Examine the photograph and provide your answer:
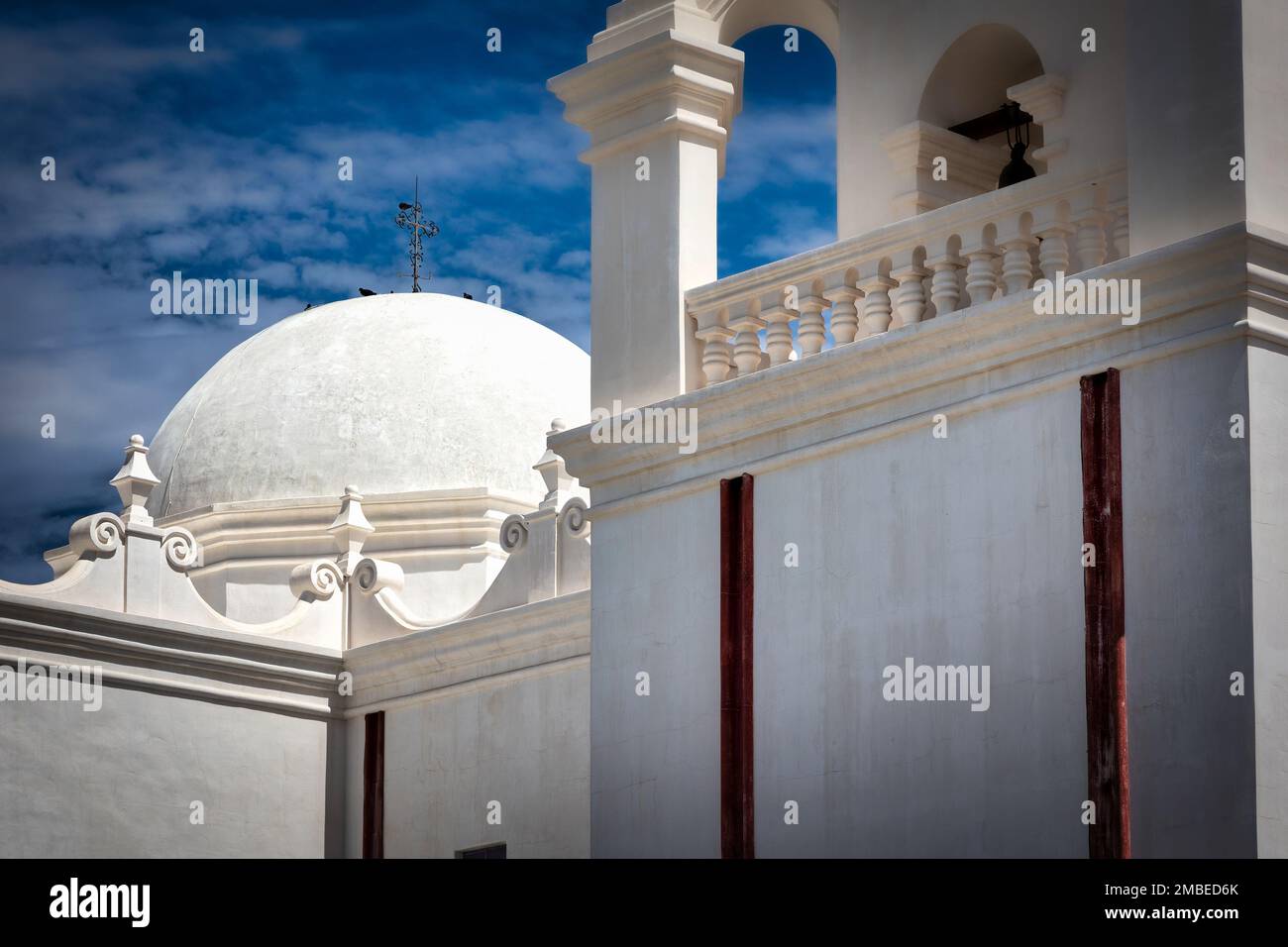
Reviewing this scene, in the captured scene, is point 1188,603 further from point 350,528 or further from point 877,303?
point 350,528

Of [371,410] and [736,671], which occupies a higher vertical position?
[371,410]

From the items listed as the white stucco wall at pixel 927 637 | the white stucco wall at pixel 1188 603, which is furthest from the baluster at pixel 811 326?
the white stucco wall at pixel 1188 603

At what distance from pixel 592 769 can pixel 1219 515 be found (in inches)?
168

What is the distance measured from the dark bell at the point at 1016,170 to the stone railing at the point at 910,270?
647mm

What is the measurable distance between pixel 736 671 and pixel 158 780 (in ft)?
19.8

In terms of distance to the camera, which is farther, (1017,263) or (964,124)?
(964,124)

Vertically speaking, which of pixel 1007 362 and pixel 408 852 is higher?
pixel 1007 362

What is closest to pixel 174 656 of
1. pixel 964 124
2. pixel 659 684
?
pixel 659 684

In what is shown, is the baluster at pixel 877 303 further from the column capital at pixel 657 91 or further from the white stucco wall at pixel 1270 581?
the white stucco wall at pixel 1270 581

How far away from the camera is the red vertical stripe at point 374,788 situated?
1780 cm

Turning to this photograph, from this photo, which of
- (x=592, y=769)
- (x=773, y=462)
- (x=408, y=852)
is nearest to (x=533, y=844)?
(x=408, y=852)

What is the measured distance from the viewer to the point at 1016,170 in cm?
1365
